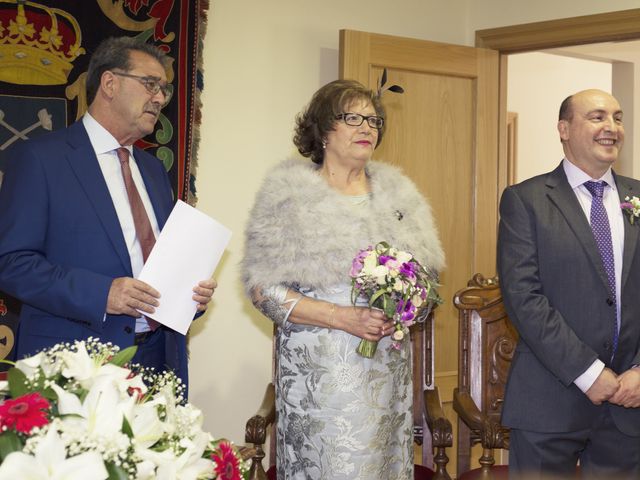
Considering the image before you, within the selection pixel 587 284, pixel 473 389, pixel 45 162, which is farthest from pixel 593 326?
pixel 45 162

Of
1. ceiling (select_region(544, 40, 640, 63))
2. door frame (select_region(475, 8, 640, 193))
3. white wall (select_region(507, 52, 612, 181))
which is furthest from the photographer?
white wall (select_region(507, 52, 612, 181))

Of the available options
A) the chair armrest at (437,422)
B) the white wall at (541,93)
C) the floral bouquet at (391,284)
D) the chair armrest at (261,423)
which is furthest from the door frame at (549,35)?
the chair armrest at (261,423)

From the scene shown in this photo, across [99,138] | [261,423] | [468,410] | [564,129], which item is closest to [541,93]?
[564,129]

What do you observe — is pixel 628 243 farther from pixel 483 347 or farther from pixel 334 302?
pixel 334 302

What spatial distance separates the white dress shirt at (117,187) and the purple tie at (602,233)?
1437 mm

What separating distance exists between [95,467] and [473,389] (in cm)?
235

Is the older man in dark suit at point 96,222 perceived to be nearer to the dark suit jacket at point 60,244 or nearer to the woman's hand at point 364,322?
the dark suit jacket at point 60,244

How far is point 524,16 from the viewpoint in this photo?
4871 mm

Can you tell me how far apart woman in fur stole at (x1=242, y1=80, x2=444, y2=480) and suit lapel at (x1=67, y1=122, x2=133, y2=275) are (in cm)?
50

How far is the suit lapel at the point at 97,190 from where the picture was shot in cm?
253

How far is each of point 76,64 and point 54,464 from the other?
9.35ft

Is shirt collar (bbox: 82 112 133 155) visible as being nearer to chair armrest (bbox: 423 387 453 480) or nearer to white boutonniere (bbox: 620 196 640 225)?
chair armrest (bbox: 423 387 453 480)

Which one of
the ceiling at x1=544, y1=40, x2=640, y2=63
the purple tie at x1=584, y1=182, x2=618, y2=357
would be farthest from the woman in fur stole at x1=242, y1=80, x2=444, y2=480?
the ceiling at x1=544, y1=40, x2=640, y2=63

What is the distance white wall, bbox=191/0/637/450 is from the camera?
4.19 m
